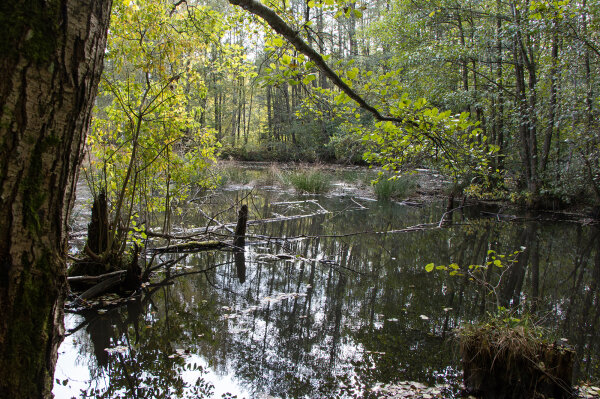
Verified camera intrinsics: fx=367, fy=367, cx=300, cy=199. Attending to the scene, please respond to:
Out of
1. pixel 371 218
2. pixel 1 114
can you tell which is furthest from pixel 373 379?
pixel 371 218

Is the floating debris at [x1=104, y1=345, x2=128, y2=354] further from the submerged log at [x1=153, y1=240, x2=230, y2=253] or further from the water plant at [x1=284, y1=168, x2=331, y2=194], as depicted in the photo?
the water plant at [x1=284, y1=168, x2=331, y2=194]

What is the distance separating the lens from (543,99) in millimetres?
9781

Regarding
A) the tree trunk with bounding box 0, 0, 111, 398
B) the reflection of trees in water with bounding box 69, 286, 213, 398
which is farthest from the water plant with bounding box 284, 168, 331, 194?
the tree trunk with bounding box 0, 0, 111, 398

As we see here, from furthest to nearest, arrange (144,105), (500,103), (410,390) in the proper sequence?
(500,103) → (144,105) → (410,390)

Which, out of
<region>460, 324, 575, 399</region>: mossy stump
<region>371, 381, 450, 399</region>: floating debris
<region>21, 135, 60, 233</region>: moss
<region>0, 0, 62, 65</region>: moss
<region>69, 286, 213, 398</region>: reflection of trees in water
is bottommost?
<region>371, 381, 450, 399</region>: floating debris

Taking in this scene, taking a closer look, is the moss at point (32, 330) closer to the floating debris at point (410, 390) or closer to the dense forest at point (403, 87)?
the dense forest at point (403, 87)

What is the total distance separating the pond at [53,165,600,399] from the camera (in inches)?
116

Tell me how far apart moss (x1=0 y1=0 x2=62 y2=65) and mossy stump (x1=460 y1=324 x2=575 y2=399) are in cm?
307

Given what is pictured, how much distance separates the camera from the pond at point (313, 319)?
9.66 ft

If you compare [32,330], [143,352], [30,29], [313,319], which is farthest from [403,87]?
[32,330]

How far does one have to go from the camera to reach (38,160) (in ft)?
3.28

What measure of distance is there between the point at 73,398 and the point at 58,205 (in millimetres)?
2260

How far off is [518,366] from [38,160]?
10.3 feet

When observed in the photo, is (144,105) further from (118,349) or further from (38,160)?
(38,160)
